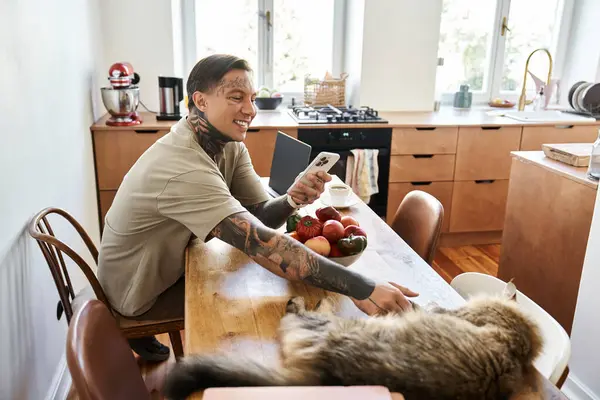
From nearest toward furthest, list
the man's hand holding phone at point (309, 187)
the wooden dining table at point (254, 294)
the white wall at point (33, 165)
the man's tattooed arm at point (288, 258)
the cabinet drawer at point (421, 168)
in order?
1. the wooden dining table at point (254, 294)
2. the man's tattooed arm at point (288, 258)
3. the white wall at point (33, 165)
4. the man's hand holding phone at point (309, 187)
5. the cabinet drawer at point (421, 168)

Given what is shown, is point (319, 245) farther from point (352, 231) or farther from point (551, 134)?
point (551, 134)

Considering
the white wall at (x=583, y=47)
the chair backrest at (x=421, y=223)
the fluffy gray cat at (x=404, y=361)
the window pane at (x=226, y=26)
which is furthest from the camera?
the white wall at (x=583, y=47)

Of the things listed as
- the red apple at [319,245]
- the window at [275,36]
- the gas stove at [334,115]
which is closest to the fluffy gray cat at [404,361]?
the red apple at [319,245]

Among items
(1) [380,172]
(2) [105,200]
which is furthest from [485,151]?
(2) [105,200]

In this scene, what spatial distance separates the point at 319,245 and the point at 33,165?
3.29 feet

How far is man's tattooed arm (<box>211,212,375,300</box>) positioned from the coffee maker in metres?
1.86

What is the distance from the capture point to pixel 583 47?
390 cm

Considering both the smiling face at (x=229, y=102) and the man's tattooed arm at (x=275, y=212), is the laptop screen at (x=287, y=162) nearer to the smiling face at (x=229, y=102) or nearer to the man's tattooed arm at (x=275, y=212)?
the man's tattooed arm at (x=275, y=212)

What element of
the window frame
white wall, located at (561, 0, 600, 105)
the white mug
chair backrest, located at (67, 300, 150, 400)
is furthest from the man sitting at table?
white wall, located at (561, 0, 600, 105)

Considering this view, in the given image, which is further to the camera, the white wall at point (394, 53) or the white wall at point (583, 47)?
the white wall at point (583, 47)

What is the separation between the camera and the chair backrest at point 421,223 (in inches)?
69.9

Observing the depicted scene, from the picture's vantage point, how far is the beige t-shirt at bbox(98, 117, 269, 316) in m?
1.38

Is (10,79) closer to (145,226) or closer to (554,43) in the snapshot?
(145,226)

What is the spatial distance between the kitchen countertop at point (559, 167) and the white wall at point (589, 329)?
0.83 ft
